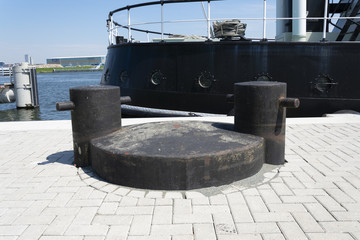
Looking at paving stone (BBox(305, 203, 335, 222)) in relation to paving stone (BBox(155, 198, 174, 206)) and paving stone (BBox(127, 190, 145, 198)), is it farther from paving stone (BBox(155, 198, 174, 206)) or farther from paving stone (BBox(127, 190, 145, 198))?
paving stone (BBox(127, 190, 145, 198))

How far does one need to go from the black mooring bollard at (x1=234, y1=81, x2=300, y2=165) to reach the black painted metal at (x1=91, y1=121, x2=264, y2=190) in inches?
7.6

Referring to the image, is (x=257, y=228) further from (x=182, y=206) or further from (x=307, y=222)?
(x=182, y=206)

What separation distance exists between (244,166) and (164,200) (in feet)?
3.61

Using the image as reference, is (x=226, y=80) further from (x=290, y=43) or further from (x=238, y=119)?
(x=238, y=119)

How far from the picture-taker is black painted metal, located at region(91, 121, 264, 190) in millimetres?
3658

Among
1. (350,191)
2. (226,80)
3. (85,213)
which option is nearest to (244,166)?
(350,191)

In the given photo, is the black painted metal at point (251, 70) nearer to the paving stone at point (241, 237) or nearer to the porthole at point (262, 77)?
the porthole at point (262, 77)

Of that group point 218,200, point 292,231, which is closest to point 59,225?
point 218,200

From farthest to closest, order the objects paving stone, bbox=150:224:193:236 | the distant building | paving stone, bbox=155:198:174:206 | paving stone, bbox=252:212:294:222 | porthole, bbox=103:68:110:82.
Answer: the distant building
porthole, bbox=103:68:110:82
paving stone, bbox=155:198:174:206
paving stone, bbox=252:212:294:222
paving stone, bbox=150:224:193:236

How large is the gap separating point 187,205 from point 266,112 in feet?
5.68

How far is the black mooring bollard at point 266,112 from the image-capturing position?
429 centimetres

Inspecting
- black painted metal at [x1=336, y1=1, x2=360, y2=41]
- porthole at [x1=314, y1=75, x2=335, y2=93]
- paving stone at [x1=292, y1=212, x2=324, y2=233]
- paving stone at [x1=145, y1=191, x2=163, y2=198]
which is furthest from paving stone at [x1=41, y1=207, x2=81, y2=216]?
black painted metal at [x1=336, y1=1, x2=360, y2=41]

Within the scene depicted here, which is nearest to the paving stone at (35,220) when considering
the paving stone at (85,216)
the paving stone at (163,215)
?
the paving stone at (85,216)

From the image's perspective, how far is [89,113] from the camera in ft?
14.3
